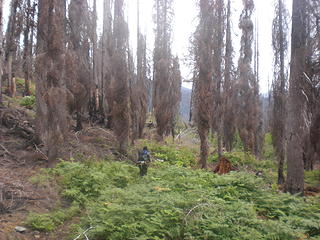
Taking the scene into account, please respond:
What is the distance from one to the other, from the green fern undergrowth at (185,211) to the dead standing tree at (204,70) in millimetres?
3283

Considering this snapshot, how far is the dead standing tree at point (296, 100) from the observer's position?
28.2 feet

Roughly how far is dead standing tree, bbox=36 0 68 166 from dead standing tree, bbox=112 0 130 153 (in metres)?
3.76

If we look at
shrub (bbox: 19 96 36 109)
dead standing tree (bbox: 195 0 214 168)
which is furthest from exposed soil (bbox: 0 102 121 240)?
dead standing tree (bbox: 195 0 214 168)

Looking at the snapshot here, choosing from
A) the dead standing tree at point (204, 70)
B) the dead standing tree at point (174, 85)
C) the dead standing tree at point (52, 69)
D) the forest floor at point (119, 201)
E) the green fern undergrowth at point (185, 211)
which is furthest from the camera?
the dead standing tree at point (174, 85)

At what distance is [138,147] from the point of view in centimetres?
1647

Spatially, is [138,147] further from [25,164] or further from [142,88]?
[25,164]

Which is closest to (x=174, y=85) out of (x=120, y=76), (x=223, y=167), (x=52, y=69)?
(x=120, y=76)

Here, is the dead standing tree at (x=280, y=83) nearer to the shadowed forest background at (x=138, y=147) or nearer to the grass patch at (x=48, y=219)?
the shadowed forest background at (x=138, y=147)

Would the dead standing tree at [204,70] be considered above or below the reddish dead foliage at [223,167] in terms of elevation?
above

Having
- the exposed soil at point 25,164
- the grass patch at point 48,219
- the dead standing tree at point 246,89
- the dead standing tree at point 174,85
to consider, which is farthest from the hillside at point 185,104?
the grass patch at point 48,219

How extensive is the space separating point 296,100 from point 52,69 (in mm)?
7227

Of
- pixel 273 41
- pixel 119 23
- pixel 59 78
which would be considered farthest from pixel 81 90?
pixel 273 41

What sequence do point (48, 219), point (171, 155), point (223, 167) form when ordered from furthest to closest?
point (171, 155)
point (223, 167)
point (48, 219)

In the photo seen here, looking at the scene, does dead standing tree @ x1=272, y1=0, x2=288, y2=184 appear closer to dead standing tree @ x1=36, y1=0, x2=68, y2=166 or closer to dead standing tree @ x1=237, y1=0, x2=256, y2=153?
dead standing tree @ x1=237, y1=0, x2=256, y2=153
